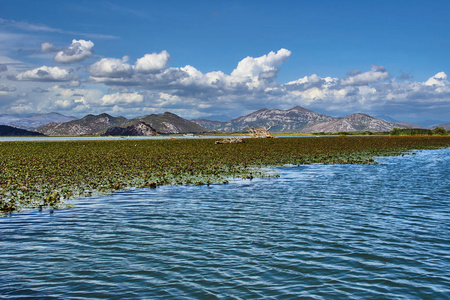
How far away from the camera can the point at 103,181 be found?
1081 inches

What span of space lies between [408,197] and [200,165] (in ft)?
70.0

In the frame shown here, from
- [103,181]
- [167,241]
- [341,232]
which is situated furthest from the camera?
[103,181]

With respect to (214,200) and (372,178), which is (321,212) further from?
(372,178)

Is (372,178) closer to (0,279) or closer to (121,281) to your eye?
(121,281)

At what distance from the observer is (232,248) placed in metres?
12.5

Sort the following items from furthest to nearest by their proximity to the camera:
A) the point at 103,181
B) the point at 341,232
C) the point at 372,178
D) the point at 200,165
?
the point at 200,165 < the point at 372,178 < the point at 103,181 < the point at 341,232

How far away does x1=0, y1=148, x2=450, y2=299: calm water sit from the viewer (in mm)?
9484

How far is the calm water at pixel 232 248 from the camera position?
9484mm

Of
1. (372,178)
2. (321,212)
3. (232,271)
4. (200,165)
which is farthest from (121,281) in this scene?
(200,165)

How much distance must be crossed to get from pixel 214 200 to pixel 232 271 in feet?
35.6

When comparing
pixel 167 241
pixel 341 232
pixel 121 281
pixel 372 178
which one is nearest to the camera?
pixel 121 281

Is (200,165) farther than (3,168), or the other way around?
(200,165)

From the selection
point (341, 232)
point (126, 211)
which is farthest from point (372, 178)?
point (126, 211)

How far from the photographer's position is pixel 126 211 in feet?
60.8
